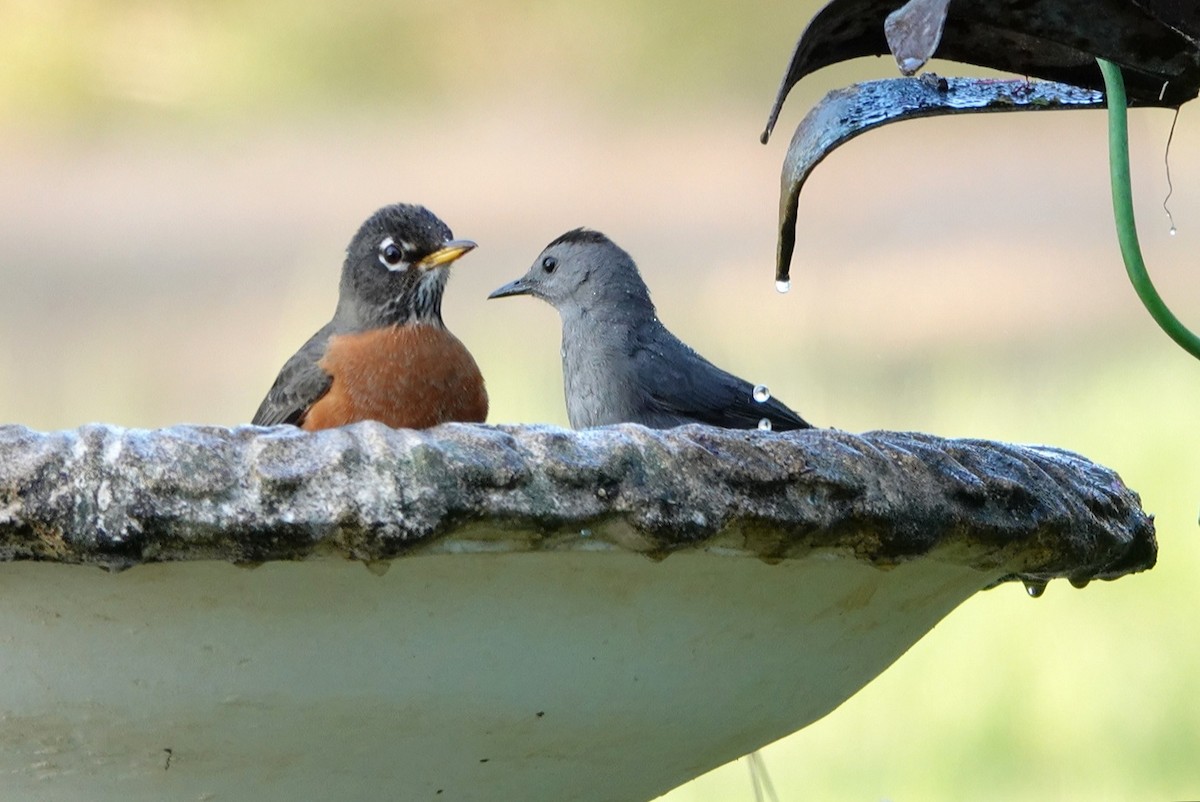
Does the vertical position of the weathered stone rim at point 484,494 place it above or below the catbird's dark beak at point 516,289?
below

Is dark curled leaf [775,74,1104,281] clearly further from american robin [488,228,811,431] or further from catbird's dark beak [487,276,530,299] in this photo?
catbird's dark beak [487,276,530,299]

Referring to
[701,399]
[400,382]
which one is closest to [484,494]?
[400,382]

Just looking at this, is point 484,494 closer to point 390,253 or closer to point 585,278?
point 390,253

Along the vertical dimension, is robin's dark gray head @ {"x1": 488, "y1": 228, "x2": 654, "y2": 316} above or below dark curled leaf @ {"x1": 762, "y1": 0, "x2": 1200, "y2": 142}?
above

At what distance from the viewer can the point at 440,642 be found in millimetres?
1528

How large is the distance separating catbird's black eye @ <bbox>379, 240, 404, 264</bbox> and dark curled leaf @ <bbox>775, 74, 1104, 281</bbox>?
Result: 1.83 meters

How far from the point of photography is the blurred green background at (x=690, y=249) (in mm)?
5117

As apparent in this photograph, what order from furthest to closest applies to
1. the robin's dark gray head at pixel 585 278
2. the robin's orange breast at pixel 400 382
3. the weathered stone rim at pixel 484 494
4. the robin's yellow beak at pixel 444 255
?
the robin's dark gray head at pixel 585 278
the robin's yellow beak at pixel 444 255
the robin's orange breast at pixel 400 382
the weathered stone rim at pixel 484 494

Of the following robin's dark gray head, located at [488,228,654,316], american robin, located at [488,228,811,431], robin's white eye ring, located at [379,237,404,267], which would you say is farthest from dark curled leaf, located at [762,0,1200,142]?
robin's dark gray head, located at [488,228,654,316]

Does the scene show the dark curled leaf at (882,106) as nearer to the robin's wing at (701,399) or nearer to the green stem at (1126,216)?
the green stem at (1126,216)

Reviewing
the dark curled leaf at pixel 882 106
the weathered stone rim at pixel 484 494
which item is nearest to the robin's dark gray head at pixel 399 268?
the dark curled leaf at pixel 882 106

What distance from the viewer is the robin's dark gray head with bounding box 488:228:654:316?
448cm

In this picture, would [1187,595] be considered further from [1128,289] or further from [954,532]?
[954,532]

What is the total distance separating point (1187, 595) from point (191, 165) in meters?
6.21
